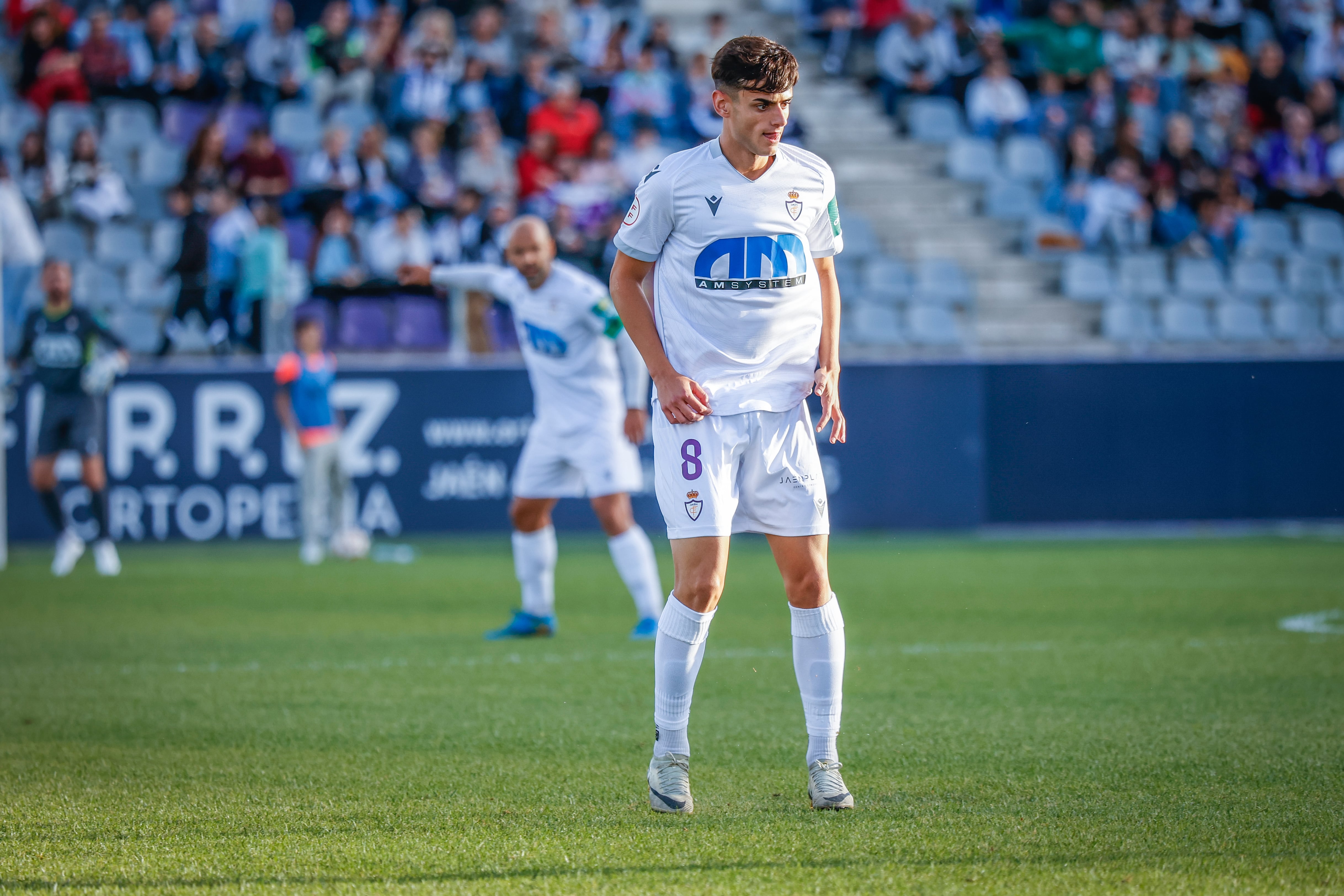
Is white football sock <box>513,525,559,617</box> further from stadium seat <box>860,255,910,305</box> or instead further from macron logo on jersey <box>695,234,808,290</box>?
stadium seat <box>860,255,910,305</box>

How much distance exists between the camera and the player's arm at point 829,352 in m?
4.65

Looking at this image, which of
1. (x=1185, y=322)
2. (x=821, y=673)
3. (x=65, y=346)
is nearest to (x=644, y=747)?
(x=821, y=673)

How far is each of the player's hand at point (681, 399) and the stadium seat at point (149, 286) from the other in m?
10.7

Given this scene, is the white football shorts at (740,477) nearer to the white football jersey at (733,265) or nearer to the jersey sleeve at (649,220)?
the white football jersey at (733,265)

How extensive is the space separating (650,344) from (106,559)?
29.2ft

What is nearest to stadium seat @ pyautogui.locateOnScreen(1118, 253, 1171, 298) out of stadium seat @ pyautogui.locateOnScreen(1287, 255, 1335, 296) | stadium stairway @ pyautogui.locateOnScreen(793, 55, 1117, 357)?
stadium stairway @ pyautogui.locateOnScreen(793, 55, 1117, 357)

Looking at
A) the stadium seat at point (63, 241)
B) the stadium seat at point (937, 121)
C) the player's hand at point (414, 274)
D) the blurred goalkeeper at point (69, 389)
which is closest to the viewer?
the player's hand at point (414, 274)

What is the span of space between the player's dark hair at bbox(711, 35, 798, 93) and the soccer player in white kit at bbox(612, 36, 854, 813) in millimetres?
78

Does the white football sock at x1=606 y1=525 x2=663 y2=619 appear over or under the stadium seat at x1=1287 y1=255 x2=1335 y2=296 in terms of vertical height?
under

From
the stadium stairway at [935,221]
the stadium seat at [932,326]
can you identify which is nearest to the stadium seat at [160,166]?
the stadium stairway at [935,221]

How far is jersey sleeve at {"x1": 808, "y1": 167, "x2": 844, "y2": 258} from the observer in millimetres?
4664

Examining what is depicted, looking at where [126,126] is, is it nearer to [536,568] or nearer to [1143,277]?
[536,568]

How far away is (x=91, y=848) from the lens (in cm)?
411

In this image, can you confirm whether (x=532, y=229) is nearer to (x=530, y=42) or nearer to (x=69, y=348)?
(x=69, y=348)
